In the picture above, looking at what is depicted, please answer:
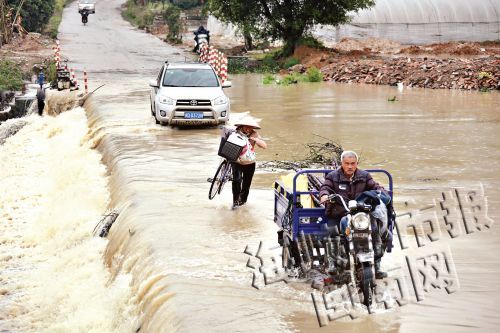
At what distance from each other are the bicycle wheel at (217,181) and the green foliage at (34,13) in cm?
5031

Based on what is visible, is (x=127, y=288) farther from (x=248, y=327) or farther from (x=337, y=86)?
(x=337, y=86)

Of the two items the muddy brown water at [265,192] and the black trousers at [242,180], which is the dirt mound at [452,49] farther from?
the black trousers at [242,180]

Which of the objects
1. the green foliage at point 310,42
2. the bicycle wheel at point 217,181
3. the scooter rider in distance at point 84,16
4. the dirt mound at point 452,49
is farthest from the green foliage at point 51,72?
the scooter rider in distance at point 84,16

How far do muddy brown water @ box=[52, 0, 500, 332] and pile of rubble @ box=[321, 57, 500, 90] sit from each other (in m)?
1.73

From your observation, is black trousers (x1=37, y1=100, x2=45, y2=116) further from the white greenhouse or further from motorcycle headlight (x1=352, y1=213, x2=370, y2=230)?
motorcycle headlight (x1=352, y1=213, x2=370, y2=230)

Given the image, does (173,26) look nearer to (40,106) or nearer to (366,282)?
(40,106)

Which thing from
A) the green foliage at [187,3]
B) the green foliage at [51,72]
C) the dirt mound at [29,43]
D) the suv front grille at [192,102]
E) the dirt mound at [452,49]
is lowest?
the green foliage at [51,72]

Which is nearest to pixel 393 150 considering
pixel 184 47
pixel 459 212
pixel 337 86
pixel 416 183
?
pixel 416 183

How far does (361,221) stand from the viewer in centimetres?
917

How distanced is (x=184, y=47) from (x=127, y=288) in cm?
5077

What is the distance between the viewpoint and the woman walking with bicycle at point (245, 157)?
1373 cm

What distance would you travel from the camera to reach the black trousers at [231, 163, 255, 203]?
1402cm

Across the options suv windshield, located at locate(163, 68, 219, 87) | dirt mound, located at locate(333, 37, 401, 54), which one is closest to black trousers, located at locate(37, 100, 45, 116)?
suv windshield, located at locate(163, 68, 219, 87)

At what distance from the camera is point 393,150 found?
20719mm
